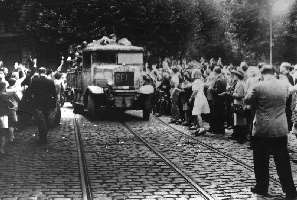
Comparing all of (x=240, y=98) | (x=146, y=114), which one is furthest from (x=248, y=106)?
(x=146, y=114)

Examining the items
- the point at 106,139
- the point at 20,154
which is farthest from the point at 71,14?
the point at 20,154

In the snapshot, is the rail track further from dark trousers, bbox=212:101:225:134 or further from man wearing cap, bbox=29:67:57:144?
dark trousers, bbox=212:101:225:134

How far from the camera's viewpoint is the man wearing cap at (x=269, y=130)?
835 centimetres

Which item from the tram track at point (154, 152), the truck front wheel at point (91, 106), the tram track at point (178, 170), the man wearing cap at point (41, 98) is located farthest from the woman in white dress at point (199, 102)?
the truck front wheel at point (91, 106)

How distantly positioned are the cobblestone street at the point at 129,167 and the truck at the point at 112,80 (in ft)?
13.0

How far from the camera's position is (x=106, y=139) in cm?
1511

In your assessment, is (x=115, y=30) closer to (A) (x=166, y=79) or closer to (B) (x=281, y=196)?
(A) (x=166, y=79)

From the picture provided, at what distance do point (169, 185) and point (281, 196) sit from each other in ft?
5.57

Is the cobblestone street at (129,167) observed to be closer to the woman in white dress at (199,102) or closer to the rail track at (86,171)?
the rail track at (86,171)

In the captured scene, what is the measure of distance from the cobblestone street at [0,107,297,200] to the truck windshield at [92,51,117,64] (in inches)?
215

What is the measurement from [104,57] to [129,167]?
1142 centimetres

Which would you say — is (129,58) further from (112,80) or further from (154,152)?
(154,152)

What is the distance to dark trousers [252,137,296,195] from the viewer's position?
27.1 ft

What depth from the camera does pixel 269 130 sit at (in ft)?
27.4
